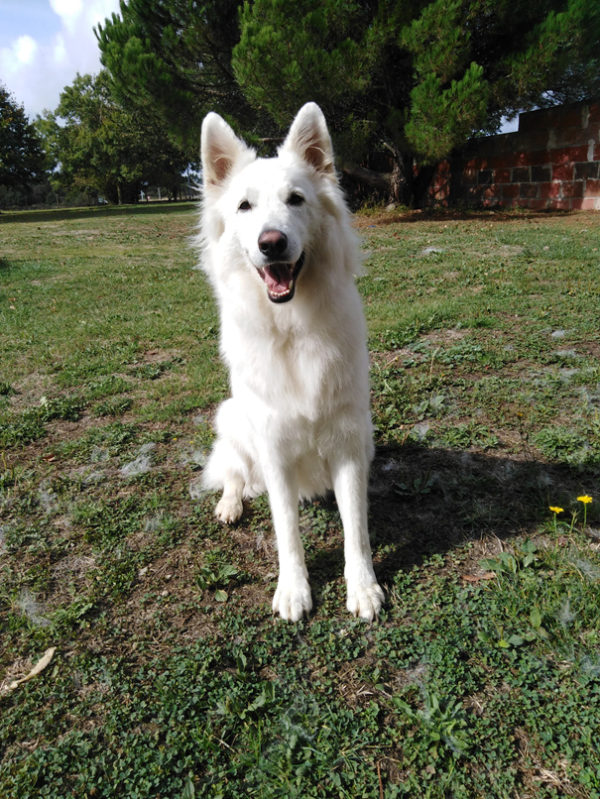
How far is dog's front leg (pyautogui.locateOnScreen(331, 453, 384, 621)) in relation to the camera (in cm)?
229

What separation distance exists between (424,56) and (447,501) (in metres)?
11.3

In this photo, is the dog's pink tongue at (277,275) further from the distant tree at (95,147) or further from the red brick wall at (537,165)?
the distant tree at (95,147)

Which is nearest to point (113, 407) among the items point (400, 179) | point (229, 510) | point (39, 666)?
point (229, 510)

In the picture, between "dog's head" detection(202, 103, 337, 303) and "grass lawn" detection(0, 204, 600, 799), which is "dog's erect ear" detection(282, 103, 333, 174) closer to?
"dog's head" detection(202, 103, 337, 303)

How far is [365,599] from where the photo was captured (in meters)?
2.24

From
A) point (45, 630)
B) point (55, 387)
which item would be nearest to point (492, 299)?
point (55, 387)

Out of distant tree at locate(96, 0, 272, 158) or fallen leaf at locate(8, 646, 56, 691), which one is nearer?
fallen leaf at locate(8, 646, 56, 691)

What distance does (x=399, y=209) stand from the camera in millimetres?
14500

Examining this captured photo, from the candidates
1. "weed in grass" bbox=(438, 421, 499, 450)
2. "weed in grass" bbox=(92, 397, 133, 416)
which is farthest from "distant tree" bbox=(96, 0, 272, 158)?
"weed in grass" bbox=(438, 421, 499, 450)

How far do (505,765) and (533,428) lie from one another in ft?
7.53

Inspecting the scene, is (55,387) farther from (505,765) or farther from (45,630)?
(505,765)

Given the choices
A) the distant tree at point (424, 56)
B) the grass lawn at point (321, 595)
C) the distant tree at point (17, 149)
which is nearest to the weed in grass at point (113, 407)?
the grass lawn at point (321, 595)

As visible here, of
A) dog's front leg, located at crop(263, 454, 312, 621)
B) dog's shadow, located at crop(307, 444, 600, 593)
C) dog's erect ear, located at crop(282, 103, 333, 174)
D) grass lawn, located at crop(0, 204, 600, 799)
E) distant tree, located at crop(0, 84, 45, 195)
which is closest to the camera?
grass lawn, located at crop(0, 204, 600, 799)

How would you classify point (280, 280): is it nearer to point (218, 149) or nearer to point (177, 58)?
point (218, 149)
